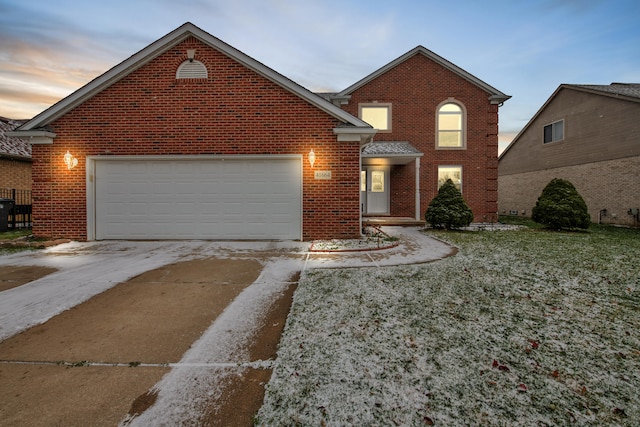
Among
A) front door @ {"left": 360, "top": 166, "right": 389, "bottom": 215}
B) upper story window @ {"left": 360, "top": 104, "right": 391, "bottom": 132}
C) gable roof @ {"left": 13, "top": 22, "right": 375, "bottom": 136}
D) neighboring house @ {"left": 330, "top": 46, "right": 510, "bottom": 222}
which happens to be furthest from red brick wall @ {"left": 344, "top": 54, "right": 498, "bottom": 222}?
gable roof @ {"left": 13, "top": 22, "right": 375, "bottom": 136}

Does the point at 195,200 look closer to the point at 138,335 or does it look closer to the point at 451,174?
the point at 138,335

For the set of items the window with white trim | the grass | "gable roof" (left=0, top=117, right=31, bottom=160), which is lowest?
the grass

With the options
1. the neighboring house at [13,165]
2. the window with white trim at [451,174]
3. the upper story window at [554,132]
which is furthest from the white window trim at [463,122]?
the neighboring house at [13,165]

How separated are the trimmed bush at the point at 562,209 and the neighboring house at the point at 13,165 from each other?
24169 mm

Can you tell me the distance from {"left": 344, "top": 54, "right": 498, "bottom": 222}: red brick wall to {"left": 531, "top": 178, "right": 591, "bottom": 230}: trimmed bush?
2.76 metres

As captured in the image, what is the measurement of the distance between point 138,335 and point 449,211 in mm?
11347

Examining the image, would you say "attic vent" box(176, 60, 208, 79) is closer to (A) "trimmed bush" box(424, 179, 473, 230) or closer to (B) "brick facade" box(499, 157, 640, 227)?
(A) "trimmed bush" box(424, 179, 473, 230)

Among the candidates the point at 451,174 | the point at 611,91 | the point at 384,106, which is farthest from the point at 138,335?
the point at 611,91

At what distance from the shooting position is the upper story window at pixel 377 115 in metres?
14.8

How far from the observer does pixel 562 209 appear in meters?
11.5

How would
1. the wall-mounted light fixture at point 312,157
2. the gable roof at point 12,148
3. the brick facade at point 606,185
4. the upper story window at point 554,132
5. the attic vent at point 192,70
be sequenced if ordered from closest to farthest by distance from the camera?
the wall-mounted light fixture at point 312,157 → the attic vent at point 192,70 → the gable roof at point 12,148 → the brick facade at point 606,185 → the upper story window at point 554,132

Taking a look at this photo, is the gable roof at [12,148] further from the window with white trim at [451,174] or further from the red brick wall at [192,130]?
the window with white trim at [451,174]

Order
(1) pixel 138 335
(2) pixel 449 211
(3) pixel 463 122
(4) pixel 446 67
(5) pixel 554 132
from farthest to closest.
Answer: (5) pixel 554 132 < (3) pixel 463 122 < (4) pixel 446 67 < (2) pixel 449 211 < (1) pixel 138 335

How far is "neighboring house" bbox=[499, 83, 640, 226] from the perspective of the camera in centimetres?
1455
